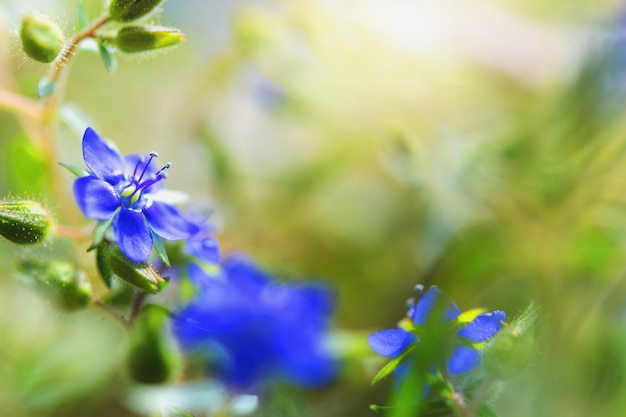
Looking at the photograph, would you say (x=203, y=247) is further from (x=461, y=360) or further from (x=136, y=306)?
(x=461, y=360)

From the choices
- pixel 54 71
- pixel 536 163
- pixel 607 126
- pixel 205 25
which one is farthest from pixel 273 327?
pixel 205 25

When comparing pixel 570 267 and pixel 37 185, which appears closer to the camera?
pixel 37 185

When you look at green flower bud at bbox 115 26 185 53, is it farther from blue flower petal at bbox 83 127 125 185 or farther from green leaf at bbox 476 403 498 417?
green leaf at bbox 476 403 498 417

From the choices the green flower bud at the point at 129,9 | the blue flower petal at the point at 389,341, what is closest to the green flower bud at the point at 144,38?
the green flower bud at the point at 129,9

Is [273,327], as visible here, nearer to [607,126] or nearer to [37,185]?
[37,185]

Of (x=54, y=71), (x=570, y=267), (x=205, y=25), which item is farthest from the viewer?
(x=205, y=25)

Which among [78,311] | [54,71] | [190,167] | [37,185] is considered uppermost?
[190,167]

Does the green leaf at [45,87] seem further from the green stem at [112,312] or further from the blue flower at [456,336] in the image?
the blue flower at [456,336]
